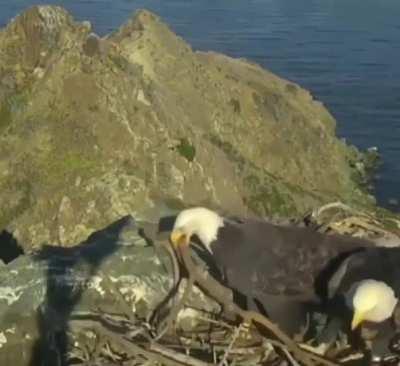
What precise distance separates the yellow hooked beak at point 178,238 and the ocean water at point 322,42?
2673 cm

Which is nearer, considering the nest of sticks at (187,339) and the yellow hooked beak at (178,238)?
the nest of sticks at (187,339)

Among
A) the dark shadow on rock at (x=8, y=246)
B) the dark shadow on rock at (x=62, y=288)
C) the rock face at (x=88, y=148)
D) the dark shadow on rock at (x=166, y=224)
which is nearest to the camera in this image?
the dark shadow on rock at (x=62, y=288)

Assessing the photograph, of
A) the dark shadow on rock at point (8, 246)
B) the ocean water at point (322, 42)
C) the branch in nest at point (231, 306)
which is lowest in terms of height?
the dark shadow on rock at point (8, 246)

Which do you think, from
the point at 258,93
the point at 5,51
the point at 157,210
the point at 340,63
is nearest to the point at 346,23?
the point at 340,63

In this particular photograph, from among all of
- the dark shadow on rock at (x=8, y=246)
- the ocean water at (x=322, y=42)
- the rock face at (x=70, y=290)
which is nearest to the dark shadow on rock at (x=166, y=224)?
the rock face at (x=70, y=290)

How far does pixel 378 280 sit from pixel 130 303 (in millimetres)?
1783

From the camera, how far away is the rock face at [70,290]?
A: 268 inches

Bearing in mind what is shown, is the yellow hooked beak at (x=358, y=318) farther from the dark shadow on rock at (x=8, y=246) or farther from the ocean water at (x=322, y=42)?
the ocean water at (x=322, y=42)

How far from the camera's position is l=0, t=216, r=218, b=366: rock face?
22.4 feet

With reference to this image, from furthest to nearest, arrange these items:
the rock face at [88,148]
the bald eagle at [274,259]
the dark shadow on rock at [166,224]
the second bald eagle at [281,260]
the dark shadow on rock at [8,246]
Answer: the rock face at [88,148], the dark shadow on rock at [8,246], the dark shadow on rock at [166,224], the bald eagle at [274,259], the second bald eagle at [281,260]

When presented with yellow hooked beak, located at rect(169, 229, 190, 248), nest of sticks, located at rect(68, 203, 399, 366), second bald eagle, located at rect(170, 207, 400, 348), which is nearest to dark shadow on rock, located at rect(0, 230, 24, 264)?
second bald eagle, located at rect(170, 207, 400, 348)

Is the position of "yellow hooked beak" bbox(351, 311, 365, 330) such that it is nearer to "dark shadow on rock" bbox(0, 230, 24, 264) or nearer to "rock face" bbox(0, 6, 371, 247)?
"rock face" bbox(0, 6, 371, 247)

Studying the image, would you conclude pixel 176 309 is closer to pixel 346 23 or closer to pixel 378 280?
pixel 378 280

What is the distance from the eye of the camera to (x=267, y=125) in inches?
974
